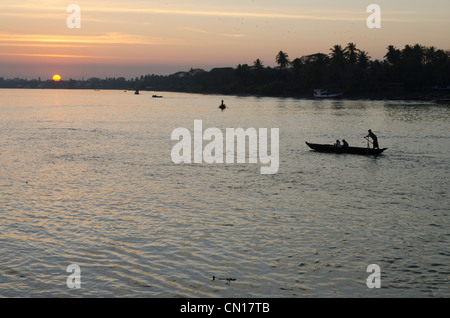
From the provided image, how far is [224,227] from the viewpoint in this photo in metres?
23.9

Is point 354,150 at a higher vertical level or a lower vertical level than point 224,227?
higher

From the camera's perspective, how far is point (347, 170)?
1625 inches

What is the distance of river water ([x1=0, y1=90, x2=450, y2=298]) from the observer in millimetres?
17125

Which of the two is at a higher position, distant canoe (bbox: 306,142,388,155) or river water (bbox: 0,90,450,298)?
distant canoe (bbox: 306,142,388,155)

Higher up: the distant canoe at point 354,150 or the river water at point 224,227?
the distant canoe at point 354,150

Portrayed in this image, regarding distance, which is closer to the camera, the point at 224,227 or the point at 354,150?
the point at 224,227

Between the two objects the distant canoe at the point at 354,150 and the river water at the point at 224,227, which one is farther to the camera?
the distant canoe at the point at 354,150

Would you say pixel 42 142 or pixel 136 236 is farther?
pixel 42 142

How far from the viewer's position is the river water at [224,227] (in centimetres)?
1712

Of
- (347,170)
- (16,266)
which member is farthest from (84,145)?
(16,266)

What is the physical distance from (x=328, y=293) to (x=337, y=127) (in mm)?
74098

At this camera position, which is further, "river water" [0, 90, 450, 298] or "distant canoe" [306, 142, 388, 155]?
"distant canoe" [306, 142, 388, 155]
